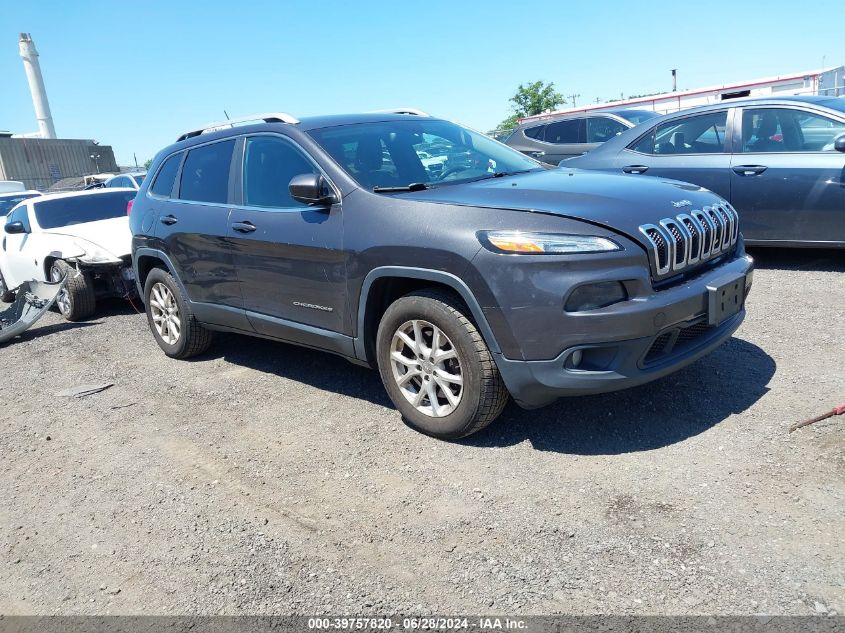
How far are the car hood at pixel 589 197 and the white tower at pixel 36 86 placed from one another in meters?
69.3

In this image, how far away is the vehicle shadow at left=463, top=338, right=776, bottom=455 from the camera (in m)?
3.70

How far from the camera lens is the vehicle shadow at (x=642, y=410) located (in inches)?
146

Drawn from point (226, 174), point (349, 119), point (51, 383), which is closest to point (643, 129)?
point (349, 119)

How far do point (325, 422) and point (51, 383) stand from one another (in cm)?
289

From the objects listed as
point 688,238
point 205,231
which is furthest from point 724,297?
point 205,231

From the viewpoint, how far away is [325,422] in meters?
4.36

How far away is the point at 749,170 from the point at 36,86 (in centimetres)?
7061

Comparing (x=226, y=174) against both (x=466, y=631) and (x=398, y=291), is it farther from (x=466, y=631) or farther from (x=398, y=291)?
(x=466, y=631)

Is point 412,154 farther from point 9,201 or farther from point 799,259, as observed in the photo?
point 9,201

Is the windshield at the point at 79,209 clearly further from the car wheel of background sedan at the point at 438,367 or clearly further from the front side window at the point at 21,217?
the car wheel of background sedan at the point at 438,367

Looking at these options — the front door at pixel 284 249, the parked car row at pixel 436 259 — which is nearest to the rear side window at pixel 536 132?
the parked car row at pixel 436 259

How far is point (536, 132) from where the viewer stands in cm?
1183

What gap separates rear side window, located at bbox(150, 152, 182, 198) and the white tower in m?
66.2

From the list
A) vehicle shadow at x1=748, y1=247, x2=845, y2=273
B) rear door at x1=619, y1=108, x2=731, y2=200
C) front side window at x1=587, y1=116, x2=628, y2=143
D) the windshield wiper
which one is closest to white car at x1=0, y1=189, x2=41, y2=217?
front side window at x1=587, y1=116, x2=628, y2=143
